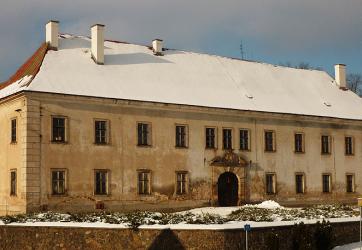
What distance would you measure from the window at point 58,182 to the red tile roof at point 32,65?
15.7 ft

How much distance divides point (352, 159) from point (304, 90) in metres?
5.44

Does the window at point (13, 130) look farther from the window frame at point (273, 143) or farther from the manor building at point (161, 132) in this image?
the window frame at point (273, 143)

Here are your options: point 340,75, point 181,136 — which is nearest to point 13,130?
point 181,136

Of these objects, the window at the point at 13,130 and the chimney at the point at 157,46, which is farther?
the chimney at the point at 157,46

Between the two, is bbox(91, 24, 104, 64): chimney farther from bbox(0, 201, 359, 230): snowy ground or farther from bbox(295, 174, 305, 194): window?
bbox(295, 174, 305, 194): window

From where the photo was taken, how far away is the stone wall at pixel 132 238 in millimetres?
19062

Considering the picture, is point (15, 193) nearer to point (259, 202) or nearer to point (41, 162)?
point (41, 162)

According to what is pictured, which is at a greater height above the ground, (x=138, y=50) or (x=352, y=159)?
(x=138, y=50)

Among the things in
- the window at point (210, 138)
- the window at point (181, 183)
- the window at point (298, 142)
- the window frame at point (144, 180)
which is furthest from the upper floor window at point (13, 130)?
the window at point (298, 142)

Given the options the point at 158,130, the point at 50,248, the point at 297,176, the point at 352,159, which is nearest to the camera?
the point at 50,248

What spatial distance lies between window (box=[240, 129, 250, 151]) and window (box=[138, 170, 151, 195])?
645 centimetres

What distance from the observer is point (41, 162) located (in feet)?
93.4

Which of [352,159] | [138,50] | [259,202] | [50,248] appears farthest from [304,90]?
[50,248]

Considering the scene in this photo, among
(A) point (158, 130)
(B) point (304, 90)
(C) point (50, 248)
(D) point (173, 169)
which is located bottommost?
(C) point (50, 248)
